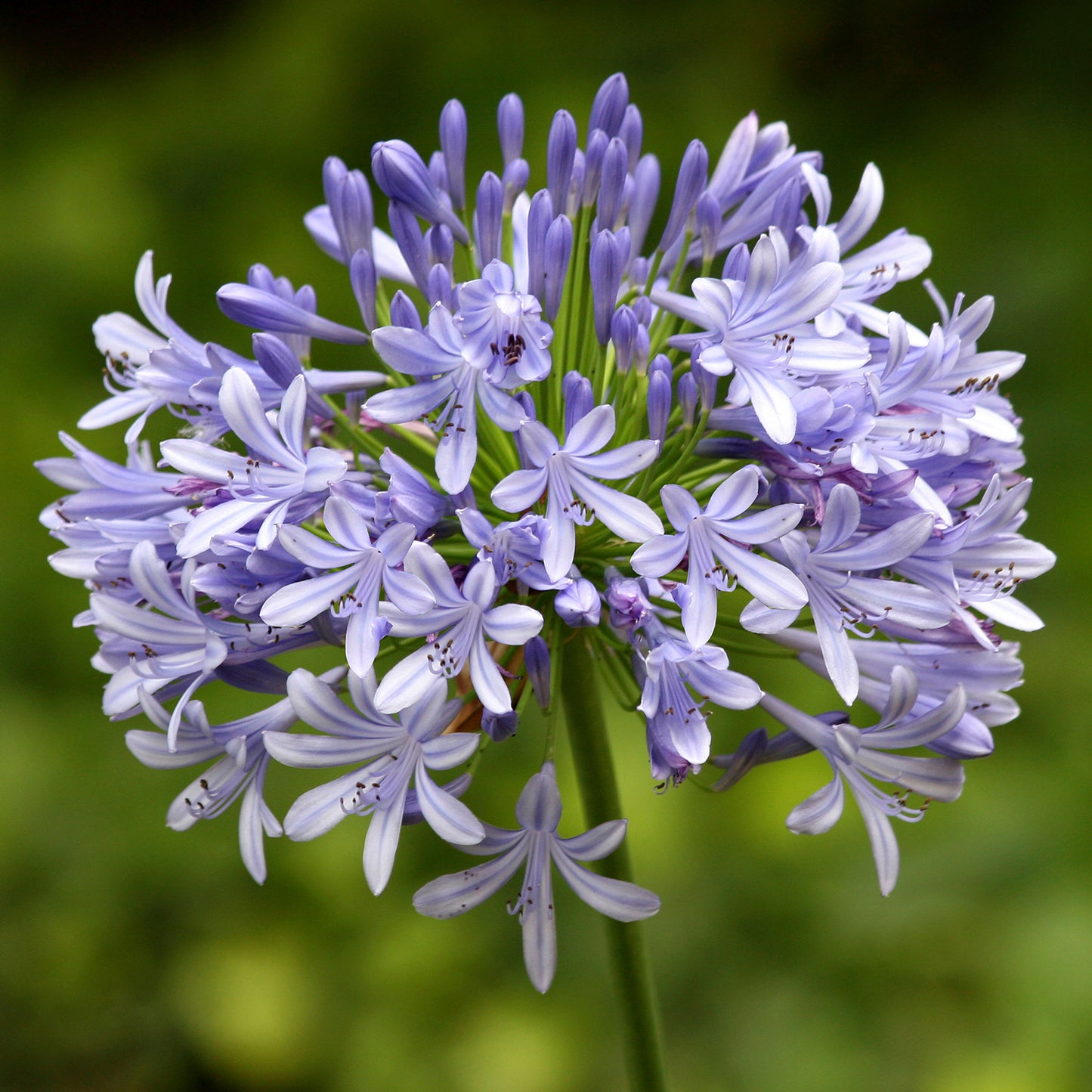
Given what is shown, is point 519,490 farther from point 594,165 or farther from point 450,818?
point 594,165

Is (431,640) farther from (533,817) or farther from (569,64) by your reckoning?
(569,64)

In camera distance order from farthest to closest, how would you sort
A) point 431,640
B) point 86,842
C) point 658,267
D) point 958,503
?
point 86,842
point 658,267
point 958,503
point 431,640

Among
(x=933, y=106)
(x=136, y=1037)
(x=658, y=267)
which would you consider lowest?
(x=136, y=1037)

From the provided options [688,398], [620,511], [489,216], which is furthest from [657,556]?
[489,216]

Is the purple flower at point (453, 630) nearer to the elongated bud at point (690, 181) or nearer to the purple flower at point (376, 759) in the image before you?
the purple flower at point (376, 759)

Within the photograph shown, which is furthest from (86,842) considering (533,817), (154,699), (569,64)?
(569,64)

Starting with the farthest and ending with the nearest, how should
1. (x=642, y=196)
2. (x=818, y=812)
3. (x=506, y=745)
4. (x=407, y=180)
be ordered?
(x=506, y=745)
(x=642, y=196)
(x=407, y=180)
(x=818, y=812)
